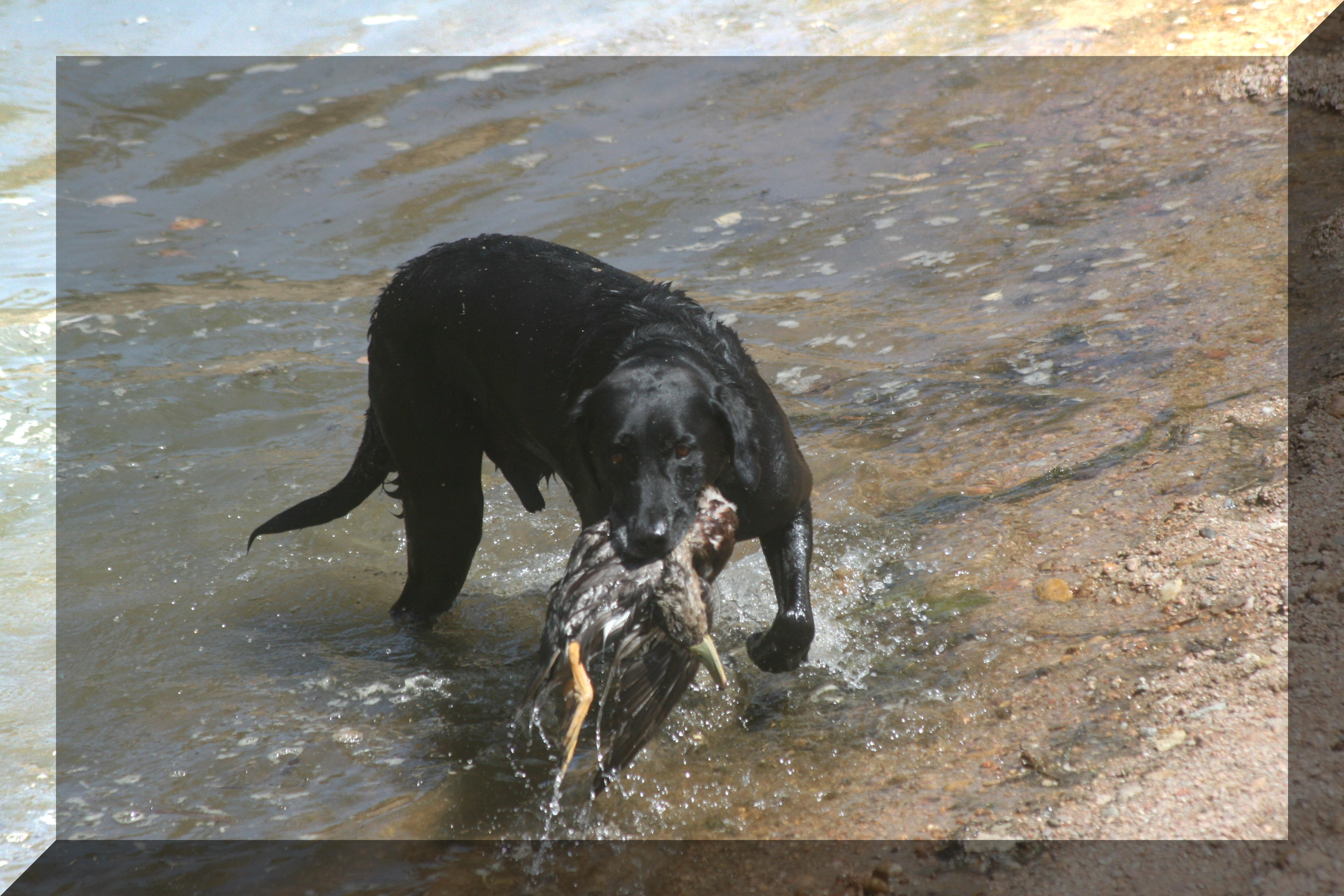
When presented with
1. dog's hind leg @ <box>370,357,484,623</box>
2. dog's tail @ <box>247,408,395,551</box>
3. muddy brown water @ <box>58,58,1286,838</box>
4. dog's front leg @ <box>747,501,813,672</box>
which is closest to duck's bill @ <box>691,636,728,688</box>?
muddy brown water @ <box>58,58,1286,838</box>

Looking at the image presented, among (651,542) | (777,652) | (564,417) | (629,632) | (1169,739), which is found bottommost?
(777,652)

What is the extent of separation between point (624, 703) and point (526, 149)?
25.3 feet

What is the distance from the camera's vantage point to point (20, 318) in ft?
24.0

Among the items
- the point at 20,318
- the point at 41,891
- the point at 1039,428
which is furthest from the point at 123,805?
the point at 20,318

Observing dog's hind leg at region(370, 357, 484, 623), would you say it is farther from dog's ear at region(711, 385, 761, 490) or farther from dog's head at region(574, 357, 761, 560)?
dog's ear at region(711, 385, 761, 490)

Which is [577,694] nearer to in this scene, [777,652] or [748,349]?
[777,652]

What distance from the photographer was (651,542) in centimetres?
261

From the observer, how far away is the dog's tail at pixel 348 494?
13.8 feet

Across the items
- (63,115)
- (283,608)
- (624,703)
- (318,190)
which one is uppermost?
(63,115)

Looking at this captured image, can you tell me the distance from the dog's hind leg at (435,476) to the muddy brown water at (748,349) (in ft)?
0.89

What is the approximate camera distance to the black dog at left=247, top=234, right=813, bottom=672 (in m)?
2.86

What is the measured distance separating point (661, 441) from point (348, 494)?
6.47ft

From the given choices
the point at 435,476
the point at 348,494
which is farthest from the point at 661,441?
the point at 348,494

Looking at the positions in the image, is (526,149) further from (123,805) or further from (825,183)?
(123,805)
